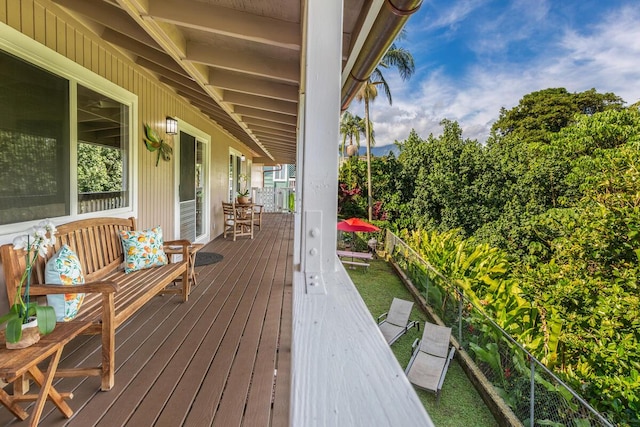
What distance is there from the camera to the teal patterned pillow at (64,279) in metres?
2.06

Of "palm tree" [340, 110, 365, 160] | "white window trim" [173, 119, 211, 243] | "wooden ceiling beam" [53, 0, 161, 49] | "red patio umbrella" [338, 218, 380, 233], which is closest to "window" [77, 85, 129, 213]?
"wooden ceiling beam" [53, 0, 161, 49]

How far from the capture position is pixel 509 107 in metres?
24.2

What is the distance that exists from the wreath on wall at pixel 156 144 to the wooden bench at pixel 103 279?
1144 mm

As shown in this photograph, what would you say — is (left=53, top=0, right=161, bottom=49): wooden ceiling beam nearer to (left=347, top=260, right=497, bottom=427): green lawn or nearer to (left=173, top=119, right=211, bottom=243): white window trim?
(left=173, top=119, right=211, bottom=243): white window trim

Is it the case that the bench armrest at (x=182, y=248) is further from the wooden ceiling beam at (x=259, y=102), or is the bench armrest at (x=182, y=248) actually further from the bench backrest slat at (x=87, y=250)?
the wooden ceiling beam at (x=259, y=102)

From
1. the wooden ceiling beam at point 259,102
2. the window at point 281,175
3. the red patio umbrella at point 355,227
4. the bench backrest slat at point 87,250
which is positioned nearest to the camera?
the bench backrest slat at point 87,250

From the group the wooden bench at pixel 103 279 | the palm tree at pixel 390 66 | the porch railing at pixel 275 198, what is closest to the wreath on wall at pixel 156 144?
the wooden bench at pixel 103 279

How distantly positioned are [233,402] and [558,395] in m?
2.99

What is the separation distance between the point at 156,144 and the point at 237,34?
7.79ft

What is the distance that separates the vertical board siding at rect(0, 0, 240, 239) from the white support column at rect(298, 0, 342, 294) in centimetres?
234

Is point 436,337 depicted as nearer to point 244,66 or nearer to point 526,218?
point 244,66

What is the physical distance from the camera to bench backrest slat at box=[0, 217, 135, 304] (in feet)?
6.37

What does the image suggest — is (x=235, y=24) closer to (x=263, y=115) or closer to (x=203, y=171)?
(x=263, y=115)

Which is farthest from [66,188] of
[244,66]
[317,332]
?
[317,332]
